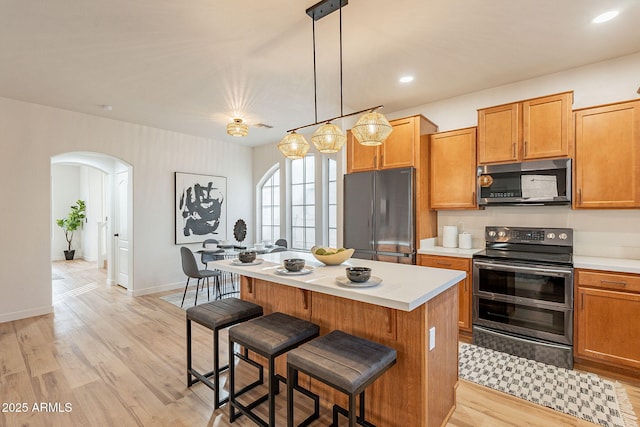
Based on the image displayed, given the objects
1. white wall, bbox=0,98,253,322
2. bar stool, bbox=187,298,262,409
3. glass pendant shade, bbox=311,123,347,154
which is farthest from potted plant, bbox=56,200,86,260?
glass pendant shade, bbox=311,123,347,154

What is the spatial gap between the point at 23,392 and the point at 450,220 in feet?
14.5

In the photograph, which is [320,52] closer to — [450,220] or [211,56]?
[211,56]

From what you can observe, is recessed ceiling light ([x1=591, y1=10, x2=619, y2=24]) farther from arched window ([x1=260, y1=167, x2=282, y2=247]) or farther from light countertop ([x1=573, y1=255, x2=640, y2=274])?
arched window ([x1=260, y1=167, x2=282, y2=247])

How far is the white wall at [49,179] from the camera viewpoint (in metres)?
3.89

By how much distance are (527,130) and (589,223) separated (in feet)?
3.60

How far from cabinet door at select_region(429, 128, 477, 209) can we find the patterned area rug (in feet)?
5.28

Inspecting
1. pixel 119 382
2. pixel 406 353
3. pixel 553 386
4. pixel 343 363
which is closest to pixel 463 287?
pixel 553 386

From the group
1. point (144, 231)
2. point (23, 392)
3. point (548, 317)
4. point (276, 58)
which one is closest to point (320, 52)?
point (276, 58)

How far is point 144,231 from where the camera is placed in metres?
5.12

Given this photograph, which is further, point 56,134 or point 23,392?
point 56,134

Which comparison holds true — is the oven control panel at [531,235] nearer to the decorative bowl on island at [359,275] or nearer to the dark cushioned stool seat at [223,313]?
the decorative bowl on island at [359,275]

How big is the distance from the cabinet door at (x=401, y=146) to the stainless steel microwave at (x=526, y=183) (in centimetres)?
77

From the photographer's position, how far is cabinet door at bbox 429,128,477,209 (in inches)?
137

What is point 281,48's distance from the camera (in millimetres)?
2707
